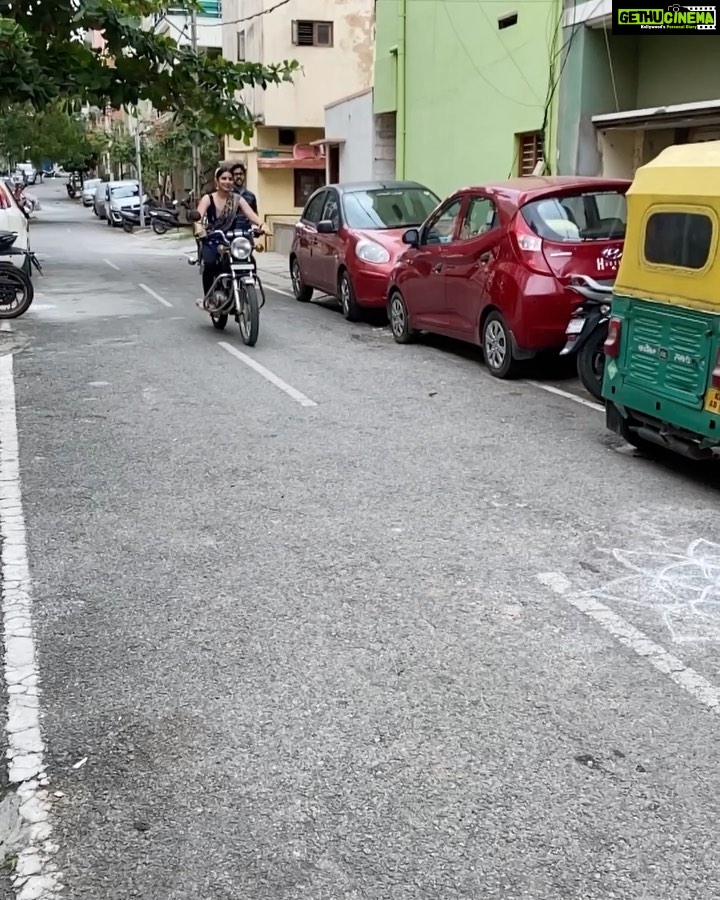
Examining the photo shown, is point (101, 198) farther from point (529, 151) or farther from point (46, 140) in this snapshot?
point (529, 151)

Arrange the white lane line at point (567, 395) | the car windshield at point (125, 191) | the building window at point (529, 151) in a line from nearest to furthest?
the white lane line at point (567, 395) < the building window at point (529, 151) < the car windshield at point (125, 191)

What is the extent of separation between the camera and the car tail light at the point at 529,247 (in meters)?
9.12

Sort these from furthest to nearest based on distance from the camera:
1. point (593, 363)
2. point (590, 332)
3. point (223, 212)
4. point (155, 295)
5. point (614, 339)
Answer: point (155, 295), point (223, 212), point (593, 363), point (590, 332), point (614, 339)

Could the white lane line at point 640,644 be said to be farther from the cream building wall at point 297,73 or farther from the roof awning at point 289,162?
the roof awning at point 289,162

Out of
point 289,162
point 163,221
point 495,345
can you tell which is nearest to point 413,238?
point 495,345

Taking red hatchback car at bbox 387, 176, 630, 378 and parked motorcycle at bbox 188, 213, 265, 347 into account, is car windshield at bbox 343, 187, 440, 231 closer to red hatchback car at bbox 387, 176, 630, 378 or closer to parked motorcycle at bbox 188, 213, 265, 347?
parked motorcycle at bbox 188, 213, 265, 347

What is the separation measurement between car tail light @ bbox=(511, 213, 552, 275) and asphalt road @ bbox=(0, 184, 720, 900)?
1.53m

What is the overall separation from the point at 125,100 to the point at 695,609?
421 cm

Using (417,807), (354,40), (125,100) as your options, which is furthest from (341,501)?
(354,40)

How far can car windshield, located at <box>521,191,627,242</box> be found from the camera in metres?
9.30

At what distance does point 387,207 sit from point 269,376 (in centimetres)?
555

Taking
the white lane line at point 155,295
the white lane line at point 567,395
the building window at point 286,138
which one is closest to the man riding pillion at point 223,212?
the white lane line at point 567,395

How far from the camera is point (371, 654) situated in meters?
4.11

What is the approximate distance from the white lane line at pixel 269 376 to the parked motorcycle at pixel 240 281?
0.88 ft
